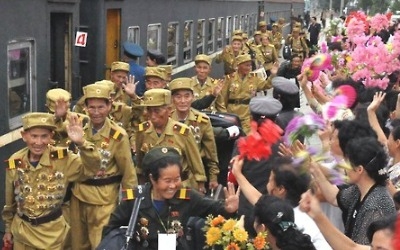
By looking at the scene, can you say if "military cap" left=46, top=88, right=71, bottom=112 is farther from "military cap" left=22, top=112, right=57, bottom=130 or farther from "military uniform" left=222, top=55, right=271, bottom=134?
"military uniform" left=222, top=55, right=271, bottom=134

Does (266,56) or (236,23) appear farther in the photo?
(236,23)

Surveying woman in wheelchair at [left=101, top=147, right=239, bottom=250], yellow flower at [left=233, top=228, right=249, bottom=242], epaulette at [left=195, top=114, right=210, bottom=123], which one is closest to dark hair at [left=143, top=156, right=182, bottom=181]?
woman in wheelchair at [left=101, top=147, right=239, bottom=250]

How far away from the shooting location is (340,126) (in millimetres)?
5211

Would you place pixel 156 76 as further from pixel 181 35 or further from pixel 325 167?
pixel 181 35

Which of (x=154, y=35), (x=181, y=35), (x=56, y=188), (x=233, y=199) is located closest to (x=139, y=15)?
(x=154, y=35)

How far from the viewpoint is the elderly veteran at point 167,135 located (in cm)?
636

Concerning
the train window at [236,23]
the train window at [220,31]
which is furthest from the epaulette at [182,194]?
the train window at [236,23]

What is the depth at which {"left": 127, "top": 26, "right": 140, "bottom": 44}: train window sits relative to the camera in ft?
42.4

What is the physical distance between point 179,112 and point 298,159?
2866 millimetres

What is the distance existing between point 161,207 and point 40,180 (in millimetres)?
1321

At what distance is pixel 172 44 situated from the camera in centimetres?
1617

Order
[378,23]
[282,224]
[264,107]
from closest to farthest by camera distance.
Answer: [282,224] → [264,107] → [378,23]

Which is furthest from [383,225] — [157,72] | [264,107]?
[157,72]

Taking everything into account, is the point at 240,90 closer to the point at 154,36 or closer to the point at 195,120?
the point at 195,120
